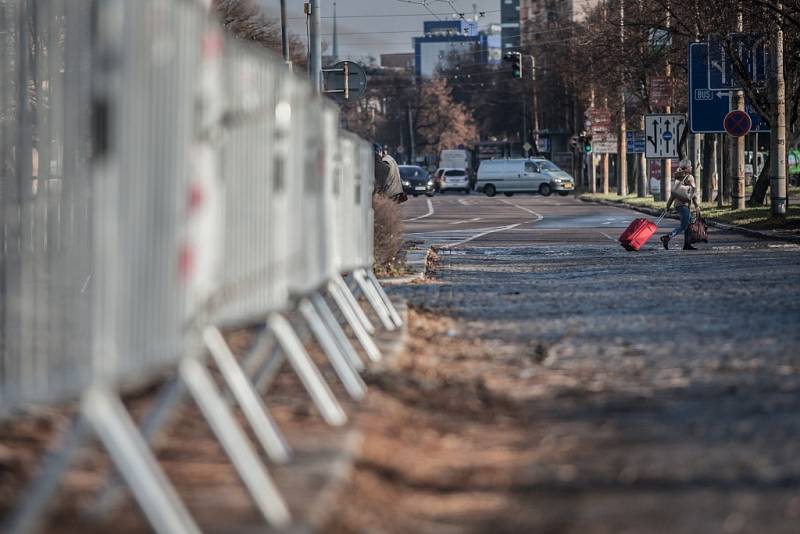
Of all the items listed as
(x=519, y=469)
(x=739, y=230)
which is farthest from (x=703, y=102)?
(x=519, y=469)

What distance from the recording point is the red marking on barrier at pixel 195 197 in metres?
5.37

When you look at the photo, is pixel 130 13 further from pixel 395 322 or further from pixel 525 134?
pixel 525 134

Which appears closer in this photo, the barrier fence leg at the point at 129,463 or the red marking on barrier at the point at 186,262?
the barrier fence leg at the point at 129,463

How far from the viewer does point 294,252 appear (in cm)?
779

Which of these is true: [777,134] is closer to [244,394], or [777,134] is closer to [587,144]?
[244,394]

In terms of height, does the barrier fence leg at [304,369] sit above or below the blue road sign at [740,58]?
below

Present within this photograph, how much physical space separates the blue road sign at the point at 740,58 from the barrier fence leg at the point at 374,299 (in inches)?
1036

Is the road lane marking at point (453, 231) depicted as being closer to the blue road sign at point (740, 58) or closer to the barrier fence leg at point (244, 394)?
the blue road sign at point (740, 58)

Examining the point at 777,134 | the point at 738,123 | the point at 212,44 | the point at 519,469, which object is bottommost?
the point at 519,469

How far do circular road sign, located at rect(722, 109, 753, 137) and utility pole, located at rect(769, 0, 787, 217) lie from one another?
2.86ft

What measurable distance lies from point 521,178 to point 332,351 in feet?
261

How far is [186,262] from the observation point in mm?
5395

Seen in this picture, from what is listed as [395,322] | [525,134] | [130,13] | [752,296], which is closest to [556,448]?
[130,13]

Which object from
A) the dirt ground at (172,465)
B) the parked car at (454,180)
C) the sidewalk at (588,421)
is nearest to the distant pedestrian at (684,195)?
the sidewalk at (588,421)
